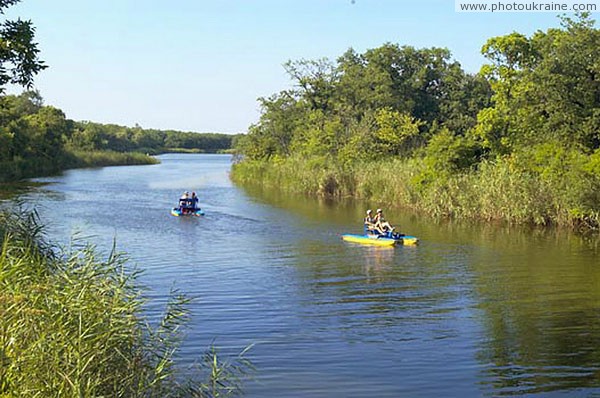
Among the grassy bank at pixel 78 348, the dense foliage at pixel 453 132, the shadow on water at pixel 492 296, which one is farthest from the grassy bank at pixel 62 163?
the grassy bank at pixel 78 348

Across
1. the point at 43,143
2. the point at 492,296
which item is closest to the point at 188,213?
the point at 492,296

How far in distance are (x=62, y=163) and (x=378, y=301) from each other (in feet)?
218

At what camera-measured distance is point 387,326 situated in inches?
534

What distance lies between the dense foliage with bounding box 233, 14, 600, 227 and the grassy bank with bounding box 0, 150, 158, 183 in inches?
762

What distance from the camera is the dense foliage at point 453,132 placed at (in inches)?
1108

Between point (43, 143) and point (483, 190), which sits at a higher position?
point (43, 143)

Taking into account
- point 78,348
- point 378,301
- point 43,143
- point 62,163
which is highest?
point 43,143

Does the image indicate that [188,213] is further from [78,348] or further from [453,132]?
[78,348]

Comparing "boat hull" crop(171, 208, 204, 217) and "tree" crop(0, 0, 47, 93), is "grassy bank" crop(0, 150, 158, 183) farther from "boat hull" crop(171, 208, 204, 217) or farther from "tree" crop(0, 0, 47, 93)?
"tree" crop(0, 0, 47, 93)

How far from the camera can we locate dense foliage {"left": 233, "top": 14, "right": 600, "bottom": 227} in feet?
92.3

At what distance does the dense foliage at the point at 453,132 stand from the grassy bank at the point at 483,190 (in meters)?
0.06

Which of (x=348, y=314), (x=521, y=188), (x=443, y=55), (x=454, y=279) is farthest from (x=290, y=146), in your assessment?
(x=348, y=314)

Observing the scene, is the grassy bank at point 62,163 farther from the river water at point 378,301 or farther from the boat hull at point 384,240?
the boat hull at point 384,240

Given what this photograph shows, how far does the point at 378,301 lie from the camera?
15891 millimetres
